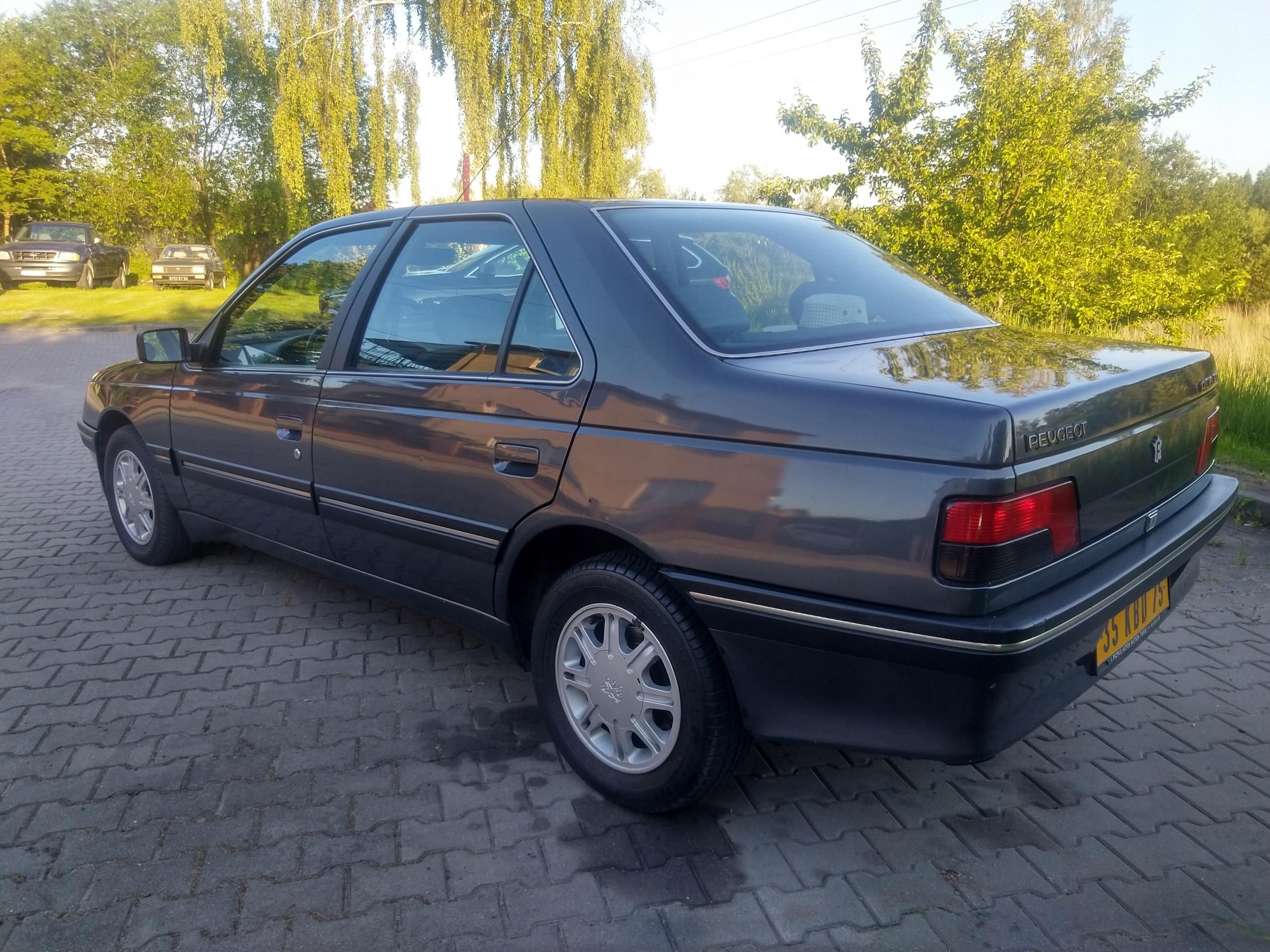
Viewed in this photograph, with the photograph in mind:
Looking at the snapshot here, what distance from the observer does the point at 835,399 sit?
6.89 ft

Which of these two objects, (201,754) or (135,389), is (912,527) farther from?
(135,389)

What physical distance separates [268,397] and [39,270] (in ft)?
86.5

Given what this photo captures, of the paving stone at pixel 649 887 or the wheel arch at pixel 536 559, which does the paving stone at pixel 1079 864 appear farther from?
the wheel arch at pixel 536 559

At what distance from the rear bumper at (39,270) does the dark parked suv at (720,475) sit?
26029mm

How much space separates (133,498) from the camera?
4.76m

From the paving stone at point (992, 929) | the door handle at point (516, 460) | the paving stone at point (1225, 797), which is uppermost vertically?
the door handle at point (516, 460)

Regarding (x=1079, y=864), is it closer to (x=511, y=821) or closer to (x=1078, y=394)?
(x=1078, y=394)

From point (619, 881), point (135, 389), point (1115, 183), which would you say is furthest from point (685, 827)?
point (1115, 183)

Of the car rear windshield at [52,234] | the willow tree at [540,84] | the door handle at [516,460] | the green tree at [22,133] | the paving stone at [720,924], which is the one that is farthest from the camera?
the green tree at [22,133]

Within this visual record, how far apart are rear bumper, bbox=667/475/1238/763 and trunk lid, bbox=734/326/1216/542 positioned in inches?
9.0

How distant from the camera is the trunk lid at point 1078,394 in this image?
2045mm

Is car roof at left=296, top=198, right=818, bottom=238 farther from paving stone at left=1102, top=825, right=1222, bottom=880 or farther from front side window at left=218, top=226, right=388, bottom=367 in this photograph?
paving stone at left=1102, top=825, right=1222, bottom=880

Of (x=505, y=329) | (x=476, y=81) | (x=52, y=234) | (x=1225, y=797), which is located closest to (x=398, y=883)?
(x=505, y=329)

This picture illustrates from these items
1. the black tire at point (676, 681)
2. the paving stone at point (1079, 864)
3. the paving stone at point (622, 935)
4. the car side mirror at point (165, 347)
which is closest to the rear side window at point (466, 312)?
the black tire at point (676, 681)
